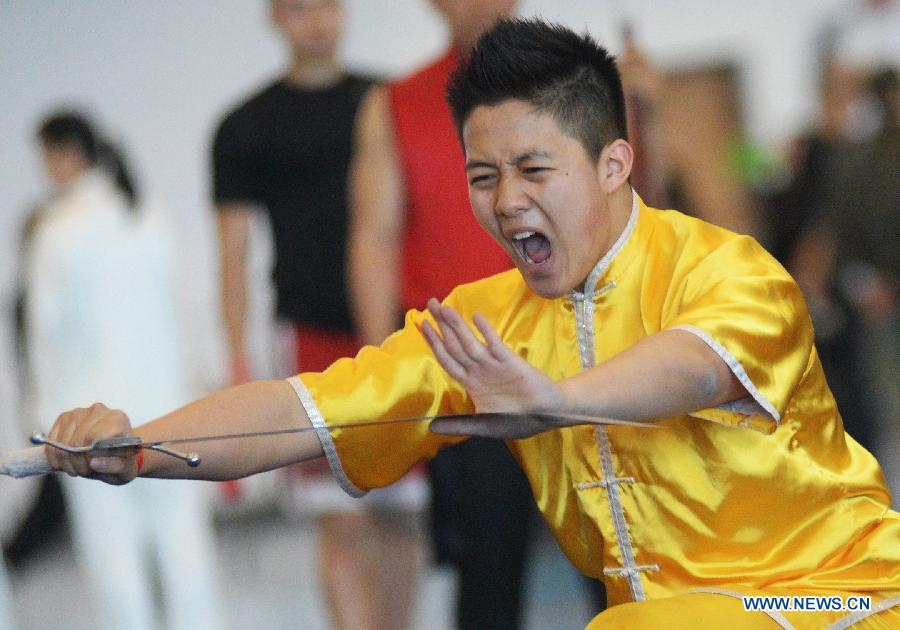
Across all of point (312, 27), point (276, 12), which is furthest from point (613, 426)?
point (276, 12)

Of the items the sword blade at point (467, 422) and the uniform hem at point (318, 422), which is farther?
the uniform hem at point (318, 422)

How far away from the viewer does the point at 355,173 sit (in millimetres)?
2971

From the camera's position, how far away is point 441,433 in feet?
5.40

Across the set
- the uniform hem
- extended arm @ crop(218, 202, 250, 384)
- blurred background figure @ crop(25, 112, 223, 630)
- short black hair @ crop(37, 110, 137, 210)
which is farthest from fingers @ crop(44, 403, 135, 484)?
short black hair @ crop(37, 110, 137, 210)

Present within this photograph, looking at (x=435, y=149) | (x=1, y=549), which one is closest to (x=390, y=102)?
(x=435, y=149)

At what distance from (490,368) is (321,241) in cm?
176

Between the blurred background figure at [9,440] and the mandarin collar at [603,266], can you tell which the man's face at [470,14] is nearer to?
the mandarin collar at [603,266]

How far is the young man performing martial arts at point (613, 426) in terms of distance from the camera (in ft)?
5.65

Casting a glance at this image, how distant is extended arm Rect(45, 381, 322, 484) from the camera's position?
1.66 m

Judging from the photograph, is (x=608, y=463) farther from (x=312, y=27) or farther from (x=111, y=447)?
(x=312, y=27)

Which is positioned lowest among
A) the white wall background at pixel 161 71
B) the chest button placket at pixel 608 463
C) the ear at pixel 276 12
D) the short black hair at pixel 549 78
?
the chest button placket at pixel 608 463

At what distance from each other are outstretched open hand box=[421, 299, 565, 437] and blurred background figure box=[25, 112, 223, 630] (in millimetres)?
2267

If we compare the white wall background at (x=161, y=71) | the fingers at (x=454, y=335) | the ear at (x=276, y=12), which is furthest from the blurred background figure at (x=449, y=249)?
the white wall background at (x=161, y=71)

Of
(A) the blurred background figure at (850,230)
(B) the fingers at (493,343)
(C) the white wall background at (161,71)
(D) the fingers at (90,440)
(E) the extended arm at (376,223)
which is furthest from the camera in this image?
(C) the white wall background at (161,71)
